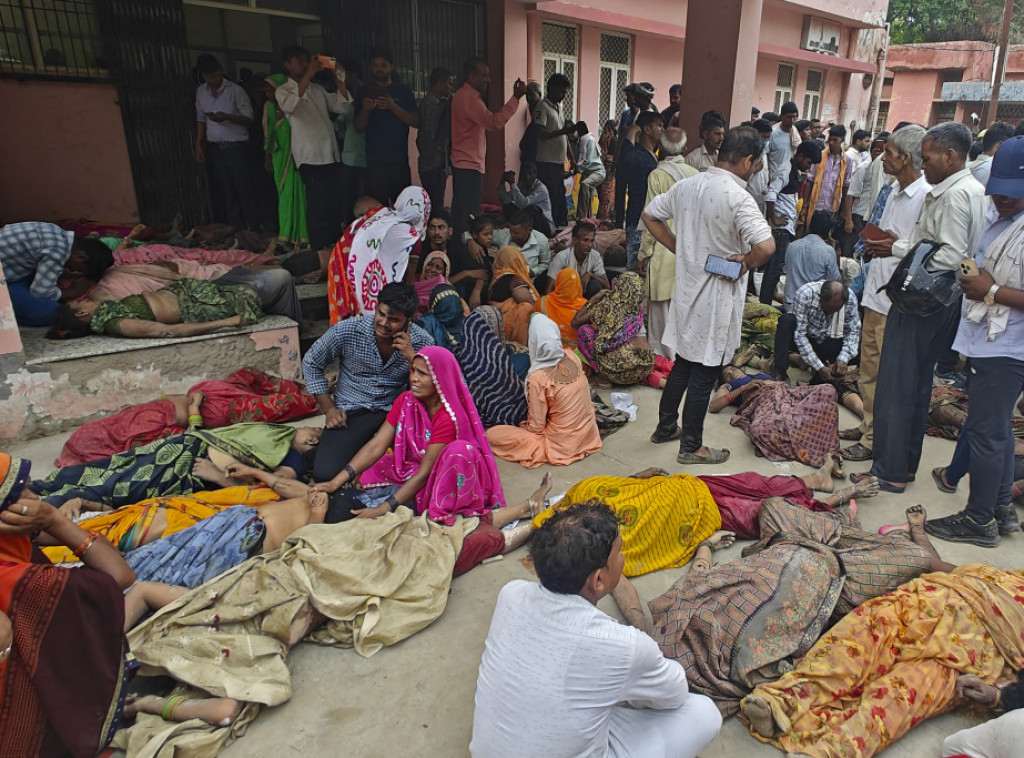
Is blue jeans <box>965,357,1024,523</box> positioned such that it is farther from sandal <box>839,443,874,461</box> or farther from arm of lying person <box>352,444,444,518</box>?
arm of lying person <box>352,444,444,518</box>

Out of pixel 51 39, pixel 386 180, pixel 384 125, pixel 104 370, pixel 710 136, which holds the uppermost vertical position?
pixel 51 39

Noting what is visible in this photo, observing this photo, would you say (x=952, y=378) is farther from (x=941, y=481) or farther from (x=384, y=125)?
(x=384, y=125)

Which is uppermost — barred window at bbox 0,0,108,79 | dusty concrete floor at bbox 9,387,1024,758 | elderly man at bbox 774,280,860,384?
barred window at bbox 0,0,108,79

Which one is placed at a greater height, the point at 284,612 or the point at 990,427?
the point at 990,427

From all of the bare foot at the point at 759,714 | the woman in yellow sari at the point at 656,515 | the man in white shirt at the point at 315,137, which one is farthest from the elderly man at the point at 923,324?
the man in white shirt at the point at 315,137

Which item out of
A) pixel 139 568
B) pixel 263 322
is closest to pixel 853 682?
pixel 139 568

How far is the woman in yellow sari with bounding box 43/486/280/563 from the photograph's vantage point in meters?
2.81

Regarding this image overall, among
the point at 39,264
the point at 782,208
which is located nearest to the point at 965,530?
the point at 782,208

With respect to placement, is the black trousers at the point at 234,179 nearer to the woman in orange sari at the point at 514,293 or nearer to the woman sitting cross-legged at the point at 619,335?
the woman in orange sari at the point at 514,293

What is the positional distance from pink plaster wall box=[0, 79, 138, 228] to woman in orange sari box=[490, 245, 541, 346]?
408cm

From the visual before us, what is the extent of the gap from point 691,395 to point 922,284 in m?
1.34

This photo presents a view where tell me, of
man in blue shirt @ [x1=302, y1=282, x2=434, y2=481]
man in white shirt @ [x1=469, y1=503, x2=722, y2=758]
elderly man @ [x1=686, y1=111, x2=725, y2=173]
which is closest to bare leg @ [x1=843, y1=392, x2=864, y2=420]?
elderly man @ [x1=686, y1=111, x2=725, y2=173]

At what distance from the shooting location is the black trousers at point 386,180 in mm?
6926

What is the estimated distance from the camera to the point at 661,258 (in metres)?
5.41
